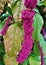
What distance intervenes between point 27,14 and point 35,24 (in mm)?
143

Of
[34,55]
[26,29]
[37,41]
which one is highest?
[26,29]

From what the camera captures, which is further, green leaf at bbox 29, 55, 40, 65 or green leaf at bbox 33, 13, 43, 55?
green leaf at bbox 29, 55, 40, 65

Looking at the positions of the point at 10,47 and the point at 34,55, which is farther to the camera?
the point at 34,55

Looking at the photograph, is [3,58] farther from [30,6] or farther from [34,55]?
[30,6]

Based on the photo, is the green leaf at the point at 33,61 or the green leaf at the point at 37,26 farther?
the green leaf at the point at 33,61

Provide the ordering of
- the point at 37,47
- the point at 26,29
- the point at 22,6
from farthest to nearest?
the point at 37,47, the point at 22,6, the point at 26,29

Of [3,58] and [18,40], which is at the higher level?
[18,40]

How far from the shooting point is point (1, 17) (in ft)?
3.67

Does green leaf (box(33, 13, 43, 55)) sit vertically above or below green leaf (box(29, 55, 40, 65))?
above

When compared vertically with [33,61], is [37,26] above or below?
above

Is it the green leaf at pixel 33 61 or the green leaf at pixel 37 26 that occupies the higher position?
the green leaf at pixel 37 26

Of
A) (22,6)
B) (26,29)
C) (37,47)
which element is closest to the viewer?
(26,29)

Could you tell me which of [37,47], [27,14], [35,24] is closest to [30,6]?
[27,14]

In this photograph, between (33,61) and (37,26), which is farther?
(33,61)
